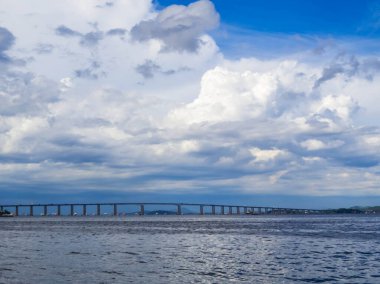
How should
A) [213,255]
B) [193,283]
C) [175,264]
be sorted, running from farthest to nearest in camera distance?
1. [213,255]
2. [175,264]
3. [193,283]

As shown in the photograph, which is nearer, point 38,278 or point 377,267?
point 38,278

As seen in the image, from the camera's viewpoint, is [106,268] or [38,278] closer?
[38,278]

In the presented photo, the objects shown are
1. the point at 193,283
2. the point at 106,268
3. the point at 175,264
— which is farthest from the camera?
the point at 175,264

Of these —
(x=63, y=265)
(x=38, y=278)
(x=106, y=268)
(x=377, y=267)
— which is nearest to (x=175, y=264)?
(x=106, y=268)

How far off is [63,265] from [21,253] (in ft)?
41.0

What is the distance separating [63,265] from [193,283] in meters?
13.3

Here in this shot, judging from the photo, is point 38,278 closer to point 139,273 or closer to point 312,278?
point 139,273

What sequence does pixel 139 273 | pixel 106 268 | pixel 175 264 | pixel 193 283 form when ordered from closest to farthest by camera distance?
pixel 193 283, pixel 139 273, pixel 106 268, pixel 175 264

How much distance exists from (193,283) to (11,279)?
38.4 ft

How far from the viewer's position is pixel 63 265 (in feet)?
137

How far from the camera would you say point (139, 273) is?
3706cm

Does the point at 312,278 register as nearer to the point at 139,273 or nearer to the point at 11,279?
the point at 139,273

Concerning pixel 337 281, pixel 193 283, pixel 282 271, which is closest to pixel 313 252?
pixel 282 271

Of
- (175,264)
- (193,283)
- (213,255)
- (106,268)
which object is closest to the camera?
(193,283)
